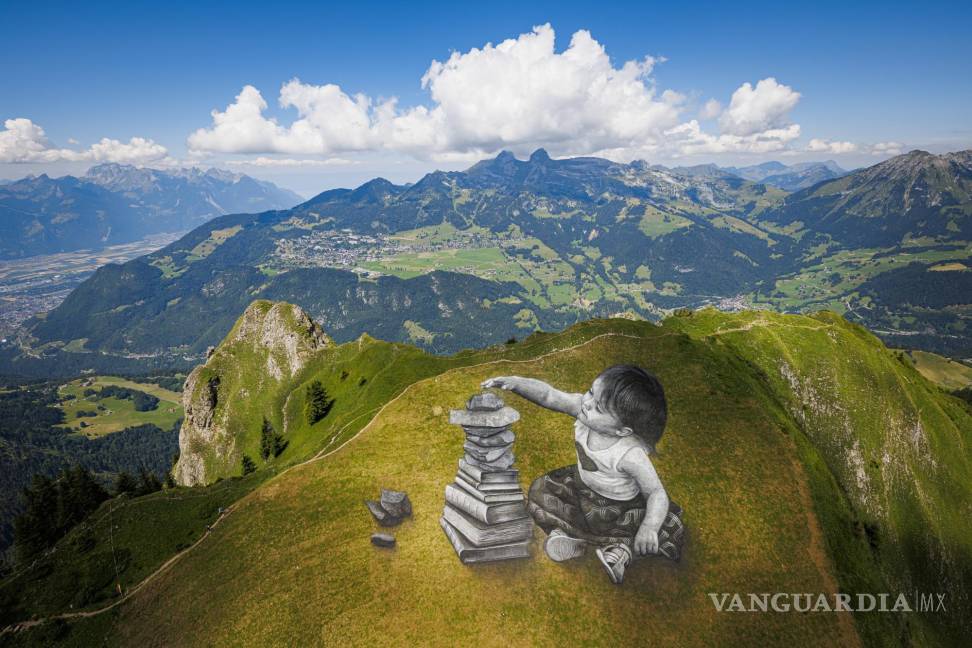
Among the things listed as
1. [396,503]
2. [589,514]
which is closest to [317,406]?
[396,503]

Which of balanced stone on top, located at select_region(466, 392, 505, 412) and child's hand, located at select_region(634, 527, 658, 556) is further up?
balanced stone on top, located at select_region(466, 392, 505, 412)

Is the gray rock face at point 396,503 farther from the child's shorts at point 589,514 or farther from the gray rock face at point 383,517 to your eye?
the child's shorts at point 589,514

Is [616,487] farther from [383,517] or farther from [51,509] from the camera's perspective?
[51,509]

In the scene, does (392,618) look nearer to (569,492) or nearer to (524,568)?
(524,568)

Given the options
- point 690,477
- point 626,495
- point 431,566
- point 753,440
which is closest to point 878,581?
point 753,440

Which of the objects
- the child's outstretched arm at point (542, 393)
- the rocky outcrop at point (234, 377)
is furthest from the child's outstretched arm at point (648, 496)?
the rocky outcrop at point (234, 377)

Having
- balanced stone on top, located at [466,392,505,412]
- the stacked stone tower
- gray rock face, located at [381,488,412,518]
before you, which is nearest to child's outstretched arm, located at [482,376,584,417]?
balanced stone on top, located at [466,392,505,412]

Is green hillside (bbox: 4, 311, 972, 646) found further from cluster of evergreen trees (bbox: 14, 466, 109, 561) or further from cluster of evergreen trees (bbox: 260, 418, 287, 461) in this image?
cluster of evergreen trees (bbox: 260, 418, 287, 461)
